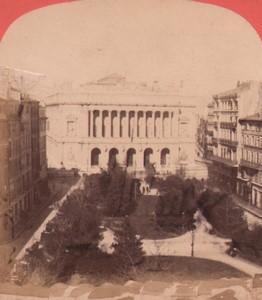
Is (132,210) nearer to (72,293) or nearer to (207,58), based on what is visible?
(72,293)

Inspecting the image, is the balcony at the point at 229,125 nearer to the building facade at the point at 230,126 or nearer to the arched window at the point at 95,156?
the building facade at the point at 230,126

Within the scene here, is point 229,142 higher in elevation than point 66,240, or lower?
higher

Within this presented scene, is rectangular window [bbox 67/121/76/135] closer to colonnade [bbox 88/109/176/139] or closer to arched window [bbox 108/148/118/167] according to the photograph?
colonnade [bbox 88/109/176/139]

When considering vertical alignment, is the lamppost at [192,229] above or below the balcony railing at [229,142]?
below

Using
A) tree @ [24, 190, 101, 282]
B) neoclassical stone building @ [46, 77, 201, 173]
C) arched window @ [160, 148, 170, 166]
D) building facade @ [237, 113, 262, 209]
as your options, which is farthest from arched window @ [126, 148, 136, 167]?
building facade @ [237, 113, 262, 209]

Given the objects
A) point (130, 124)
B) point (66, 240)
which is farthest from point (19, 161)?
point (130, 124)

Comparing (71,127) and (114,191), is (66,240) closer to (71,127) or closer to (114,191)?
(114,191)

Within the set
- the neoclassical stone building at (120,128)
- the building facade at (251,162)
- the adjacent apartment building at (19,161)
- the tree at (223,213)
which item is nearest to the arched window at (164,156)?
the neoclassical stone building at (120,128)

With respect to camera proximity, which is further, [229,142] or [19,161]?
[229,142]
